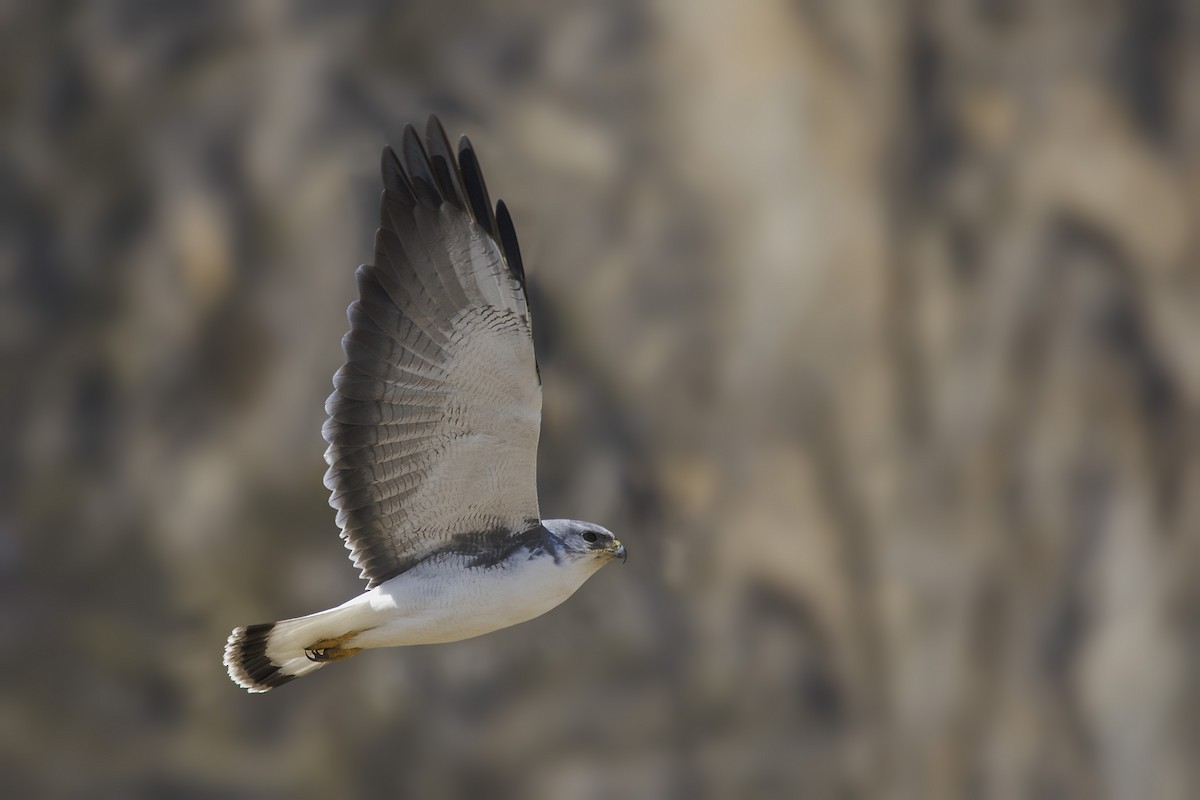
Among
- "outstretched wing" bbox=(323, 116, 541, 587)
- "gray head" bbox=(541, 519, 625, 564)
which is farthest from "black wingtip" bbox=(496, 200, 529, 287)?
"gray head" bbox=(541, 519, 625, 564)

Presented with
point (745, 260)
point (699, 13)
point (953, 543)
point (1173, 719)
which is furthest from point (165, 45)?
point (1173, 719)

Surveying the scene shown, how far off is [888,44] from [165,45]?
3.91 meters

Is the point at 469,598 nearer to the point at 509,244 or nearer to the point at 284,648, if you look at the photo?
the point at 284,648

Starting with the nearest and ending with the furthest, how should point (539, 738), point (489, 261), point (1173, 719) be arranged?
point (489, 261), point (1173, 719), point (539, 738)

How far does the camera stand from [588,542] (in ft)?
9.89

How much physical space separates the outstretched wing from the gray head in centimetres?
13

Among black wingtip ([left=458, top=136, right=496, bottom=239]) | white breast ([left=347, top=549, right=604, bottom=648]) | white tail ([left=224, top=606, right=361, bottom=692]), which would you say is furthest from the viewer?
white tail ([left=224, top=606, right=361, bottom=692])

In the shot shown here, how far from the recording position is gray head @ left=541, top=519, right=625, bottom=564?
2998 mm

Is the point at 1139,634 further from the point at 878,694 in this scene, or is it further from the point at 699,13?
the point at 699,13

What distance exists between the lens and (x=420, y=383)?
2836mm

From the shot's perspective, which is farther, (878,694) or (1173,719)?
(878,694)

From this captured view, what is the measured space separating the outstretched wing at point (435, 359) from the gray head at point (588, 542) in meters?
0.13

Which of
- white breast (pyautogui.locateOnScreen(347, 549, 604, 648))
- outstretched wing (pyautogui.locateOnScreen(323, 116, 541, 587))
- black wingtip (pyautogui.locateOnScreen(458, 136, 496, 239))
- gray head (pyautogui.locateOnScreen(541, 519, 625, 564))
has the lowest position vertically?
white breast (pyautogui.locateOnScreen(347, 549, 604, 648))

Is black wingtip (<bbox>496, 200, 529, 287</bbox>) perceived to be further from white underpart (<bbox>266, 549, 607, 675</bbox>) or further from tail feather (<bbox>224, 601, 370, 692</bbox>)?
tail feather (<bbox>224, 601, 370, 692</bbox>)
